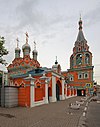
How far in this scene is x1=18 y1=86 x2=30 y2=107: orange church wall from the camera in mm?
17109

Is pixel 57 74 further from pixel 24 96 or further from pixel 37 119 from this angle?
pixel 37 119

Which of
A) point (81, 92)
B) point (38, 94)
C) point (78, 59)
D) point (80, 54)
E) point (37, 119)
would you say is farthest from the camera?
point (78, 59)

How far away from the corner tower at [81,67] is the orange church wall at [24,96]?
37.5m

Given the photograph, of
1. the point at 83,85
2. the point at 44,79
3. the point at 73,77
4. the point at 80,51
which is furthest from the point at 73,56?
the point at 44,79

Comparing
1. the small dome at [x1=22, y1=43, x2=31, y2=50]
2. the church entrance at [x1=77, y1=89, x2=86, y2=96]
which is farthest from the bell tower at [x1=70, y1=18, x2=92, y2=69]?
the small dome at [x1=22, y1=43, x2=31, y2=50]

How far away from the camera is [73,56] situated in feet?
190

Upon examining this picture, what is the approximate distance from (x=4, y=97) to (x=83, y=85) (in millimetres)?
39995

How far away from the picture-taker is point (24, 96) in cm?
1748

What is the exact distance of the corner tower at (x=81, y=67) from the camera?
52.8m

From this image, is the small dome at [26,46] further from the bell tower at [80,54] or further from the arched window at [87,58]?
the arched window at [87,58]

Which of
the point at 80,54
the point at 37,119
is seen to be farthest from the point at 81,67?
the point at 37,119

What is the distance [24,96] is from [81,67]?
3950 cm

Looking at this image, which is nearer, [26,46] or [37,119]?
[37,119]

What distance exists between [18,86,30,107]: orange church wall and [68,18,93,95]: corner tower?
1478 inches
